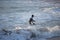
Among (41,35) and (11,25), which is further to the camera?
(11,25)

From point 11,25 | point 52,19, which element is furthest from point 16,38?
point 52,19

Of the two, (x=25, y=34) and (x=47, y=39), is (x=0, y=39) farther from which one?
(x=47, y=39)

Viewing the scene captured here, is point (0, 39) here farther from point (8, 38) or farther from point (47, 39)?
point (47, 39)

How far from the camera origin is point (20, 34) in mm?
12844

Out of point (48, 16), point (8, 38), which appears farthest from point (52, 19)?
point (8, 38)

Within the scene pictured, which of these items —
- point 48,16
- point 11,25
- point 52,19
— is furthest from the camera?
point 48,16

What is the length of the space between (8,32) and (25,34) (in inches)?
52.6

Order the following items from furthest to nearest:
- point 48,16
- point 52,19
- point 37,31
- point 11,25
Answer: point 48,16 < point 52,19 < point 11,25 < point 37,31

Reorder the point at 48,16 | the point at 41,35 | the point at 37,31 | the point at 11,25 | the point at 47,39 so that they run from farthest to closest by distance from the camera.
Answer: the point at 48,16
the point at 11,25
the point at 37,31
the point at 41,35
the point at 47,39

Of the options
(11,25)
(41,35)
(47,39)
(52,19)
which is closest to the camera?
(47,39)

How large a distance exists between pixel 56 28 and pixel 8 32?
13.0ft

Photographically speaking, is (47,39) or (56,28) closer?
(47,39)

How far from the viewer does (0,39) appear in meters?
11.9

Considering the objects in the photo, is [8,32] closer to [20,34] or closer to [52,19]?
[20,34]
